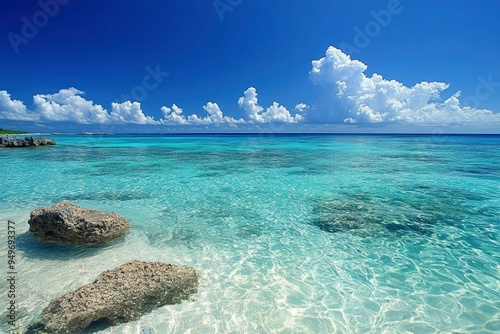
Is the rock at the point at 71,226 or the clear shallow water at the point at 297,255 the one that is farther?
the rock at the point at 71,226

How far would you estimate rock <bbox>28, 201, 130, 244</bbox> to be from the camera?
265 inches

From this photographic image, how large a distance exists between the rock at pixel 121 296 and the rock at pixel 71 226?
92.7 inches

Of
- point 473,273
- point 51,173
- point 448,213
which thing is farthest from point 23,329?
point 51,173

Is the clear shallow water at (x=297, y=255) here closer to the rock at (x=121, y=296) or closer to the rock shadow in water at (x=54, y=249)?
the rock shadow in water at (x=54, y=249)

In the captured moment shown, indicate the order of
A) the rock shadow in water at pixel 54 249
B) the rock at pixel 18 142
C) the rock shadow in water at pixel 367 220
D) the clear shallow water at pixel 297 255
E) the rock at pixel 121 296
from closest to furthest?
the rock at pixel 121 296 < the clear shallow water at pixel 297 255 < the rock shadow in water at pixel 54 249 < the rock shadow in water at pixel 367 220 < the rock at pixel 18 142

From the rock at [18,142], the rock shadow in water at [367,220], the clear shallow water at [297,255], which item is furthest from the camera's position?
the rock at [18,142]

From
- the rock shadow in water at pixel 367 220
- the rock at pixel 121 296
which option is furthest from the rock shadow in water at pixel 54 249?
A: the rock shadow in water at pixel 367 220

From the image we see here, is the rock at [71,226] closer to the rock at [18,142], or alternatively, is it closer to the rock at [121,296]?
the rock at [121,296]

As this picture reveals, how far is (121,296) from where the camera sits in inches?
174

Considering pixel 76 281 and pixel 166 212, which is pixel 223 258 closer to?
pixel 76 281

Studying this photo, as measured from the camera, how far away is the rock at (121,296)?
394cm

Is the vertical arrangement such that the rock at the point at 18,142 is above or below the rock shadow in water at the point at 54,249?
below

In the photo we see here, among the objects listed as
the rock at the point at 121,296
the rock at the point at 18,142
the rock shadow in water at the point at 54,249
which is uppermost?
the rock at the point at 121,296

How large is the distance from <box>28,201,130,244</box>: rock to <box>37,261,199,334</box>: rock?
2355mm
